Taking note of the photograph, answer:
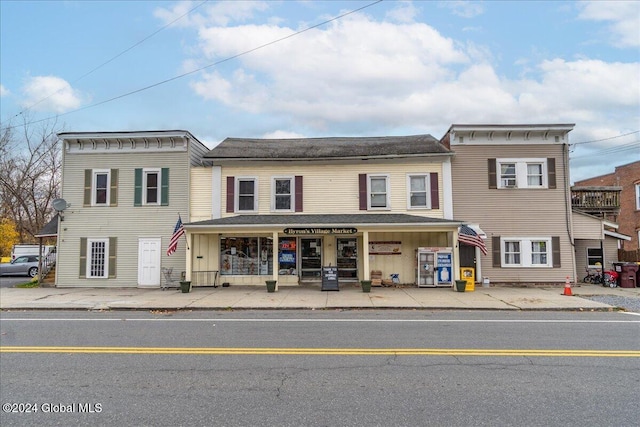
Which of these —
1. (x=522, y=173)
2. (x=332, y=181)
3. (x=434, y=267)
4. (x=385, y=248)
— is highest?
(x=522, y=173)

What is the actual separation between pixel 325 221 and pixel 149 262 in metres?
8.09

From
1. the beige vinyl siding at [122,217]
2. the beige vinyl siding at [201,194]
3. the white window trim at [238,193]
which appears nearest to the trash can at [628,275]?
the white window trim at [238,193]

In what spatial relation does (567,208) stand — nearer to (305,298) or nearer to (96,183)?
(305,298)

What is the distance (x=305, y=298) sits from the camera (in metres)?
14.2

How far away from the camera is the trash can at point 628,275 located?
56.5 feet

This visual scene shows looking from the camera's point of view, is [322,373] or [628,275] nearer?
[322,373]

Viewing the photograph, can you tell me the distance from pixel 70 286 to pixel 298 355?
52.9 ft

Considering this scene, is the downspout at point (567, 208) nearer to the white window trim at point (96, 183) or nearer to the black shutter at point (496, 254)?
the black shutter at point (496, 254)

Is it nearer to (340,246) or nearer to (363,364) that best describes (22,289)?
(340,246)

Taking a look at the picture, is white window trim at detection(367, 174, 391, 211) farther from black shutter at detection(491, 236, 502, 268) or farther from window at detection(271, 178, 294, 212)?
black shutter at detection(491, 236, 502, 268)

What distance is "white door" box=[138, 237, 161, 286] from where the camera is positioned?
18312 mm

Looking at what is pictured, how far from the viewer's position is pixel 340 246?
61.1ft

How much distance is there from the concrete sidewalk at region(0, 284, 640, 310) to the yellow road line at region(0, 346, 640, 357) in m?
5.39

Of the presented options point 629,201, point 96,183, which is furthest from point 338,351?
point 629,201
